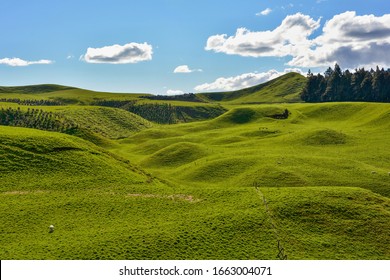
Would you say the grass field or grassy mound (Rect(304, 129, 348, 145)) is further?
grassy mound (Rect(304, 129, 348, 145))

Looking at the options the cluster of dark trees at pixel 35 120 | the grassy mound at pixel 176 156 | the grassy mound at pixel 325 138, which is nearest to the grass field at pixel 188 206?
the grassy mound at pixel 176 156

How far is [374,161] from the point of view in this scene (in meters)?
74.2

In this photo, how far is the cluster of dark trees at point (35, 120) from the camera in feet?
452

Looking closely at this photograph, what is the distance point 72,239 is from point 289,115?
12738 cm

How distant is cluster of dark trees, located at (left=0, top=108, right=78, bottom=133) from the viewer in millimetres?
137750

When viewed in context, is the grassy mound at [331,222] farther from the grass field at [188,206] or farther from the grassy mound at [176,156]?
the grassy mound at [176,156]

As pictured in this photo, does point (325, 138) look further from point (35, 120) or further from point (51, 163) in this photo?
point (35, 120)

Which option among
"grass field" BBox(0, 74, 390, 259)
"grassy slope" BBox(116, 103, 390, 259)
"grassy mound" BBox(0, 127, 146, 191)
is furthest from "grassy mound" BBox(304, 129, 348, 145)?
"grassy mound" BBox(0, 127, 146, 191)

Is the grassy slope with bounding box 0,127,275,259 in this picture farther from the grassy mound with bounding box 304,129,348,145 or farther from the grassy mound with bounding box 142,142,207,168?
the grassy mound with bounding box 304,129,348,145

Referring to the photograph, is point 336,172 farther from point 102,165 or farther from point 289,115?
point 289,115

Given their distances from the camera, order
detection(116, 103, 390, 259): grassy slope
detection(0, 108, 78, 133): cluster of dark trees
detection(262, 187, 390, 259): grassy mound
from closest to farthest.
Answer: detection(262, 187, 390, 259): grassy mound
detection(116, 103, 390, 259): grassy slope
detection(0, 108, 78, 133): cluster of dark trees

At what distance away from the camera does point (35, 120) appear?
145875 millimetres

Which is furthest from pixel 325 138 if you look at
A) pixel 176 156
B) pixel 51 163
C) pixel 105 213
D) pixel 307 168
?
pixel 105 213

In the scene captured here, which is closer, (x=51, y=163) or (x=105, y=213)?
(x=105, y=213)
